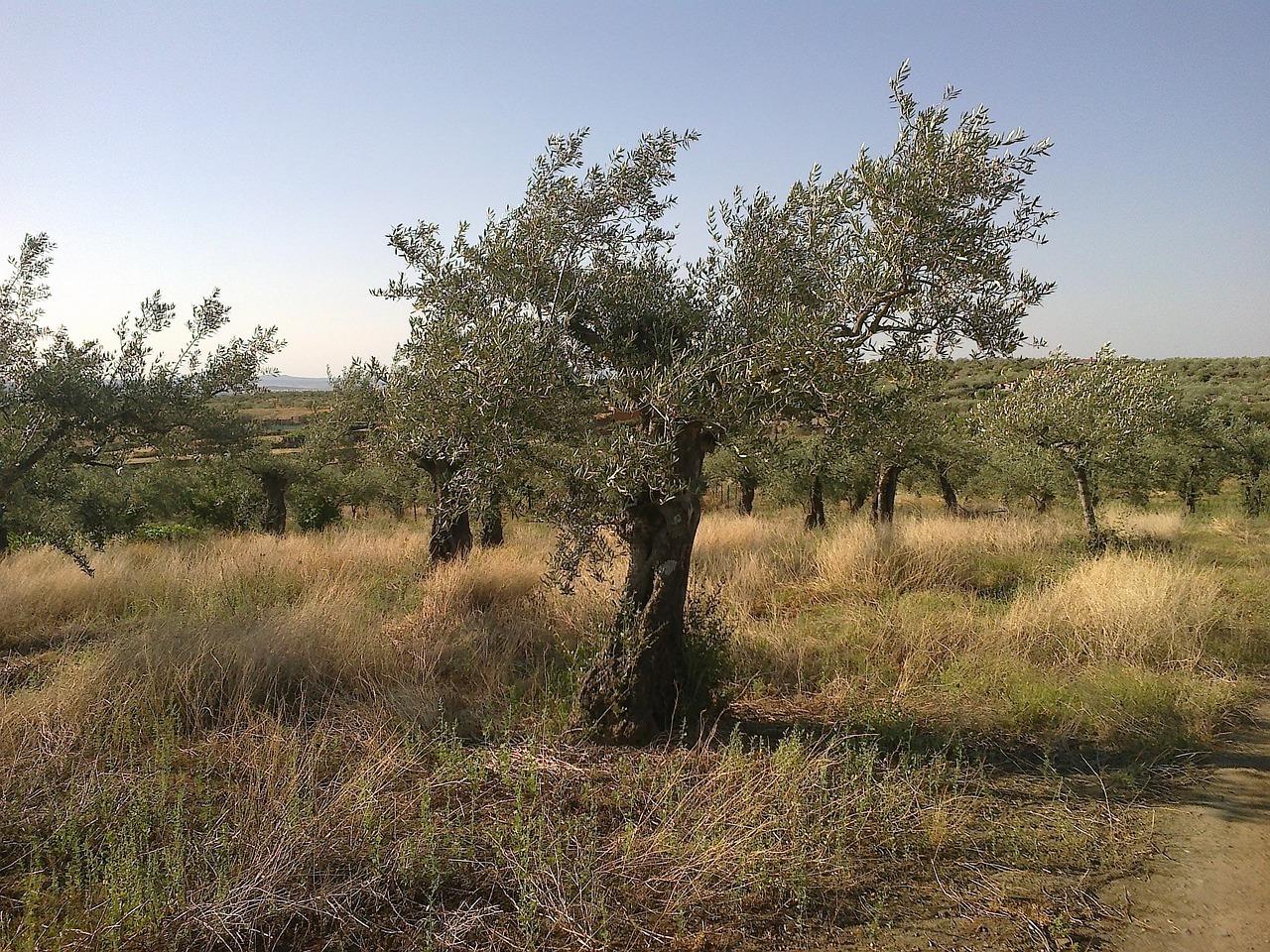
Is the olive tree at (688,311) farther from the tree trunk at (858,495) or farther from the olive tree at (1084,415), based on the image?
the tree trunk at (858,495)

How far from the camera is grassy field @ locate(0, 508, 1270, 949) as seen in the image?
12.6 ft

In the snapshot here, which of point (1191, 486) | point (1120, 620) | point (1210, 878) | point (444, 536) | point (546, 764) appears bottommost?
point (1210, 878)

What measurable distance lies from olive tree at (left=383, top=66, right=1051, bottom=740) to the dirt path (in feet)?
10.7

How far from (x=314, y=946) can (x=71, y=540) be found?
233 inches

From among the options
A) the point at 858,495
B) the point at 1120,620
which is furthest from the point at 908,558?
the point at 858,495

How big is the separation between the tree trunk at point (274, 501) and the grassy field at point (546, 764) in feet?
29.9

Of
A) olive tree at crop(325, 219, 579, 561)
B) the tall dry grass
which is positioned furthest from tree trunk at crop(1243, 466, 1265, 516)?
olive tree at crop(325, 219, 579, 561)

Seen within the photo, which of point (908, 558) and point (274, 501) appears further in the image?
point (274, 501)

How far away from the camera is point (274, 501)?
19.2 meters

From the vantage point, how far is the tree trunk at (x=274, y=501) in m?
18.7

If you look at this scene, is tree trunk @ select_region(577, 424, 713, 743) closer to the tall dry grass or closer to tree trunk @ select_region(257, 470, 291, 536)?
the tall dry grass

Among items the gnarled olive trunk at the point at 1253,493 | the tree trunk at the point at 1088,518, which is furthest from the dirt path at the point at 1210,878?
the gnarled olive trunk at the point at 1253,493

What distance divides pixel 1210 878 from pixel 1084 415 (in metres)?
11.4

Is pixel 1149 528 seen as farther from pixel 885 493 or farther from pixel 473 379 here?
pixel 473 379
